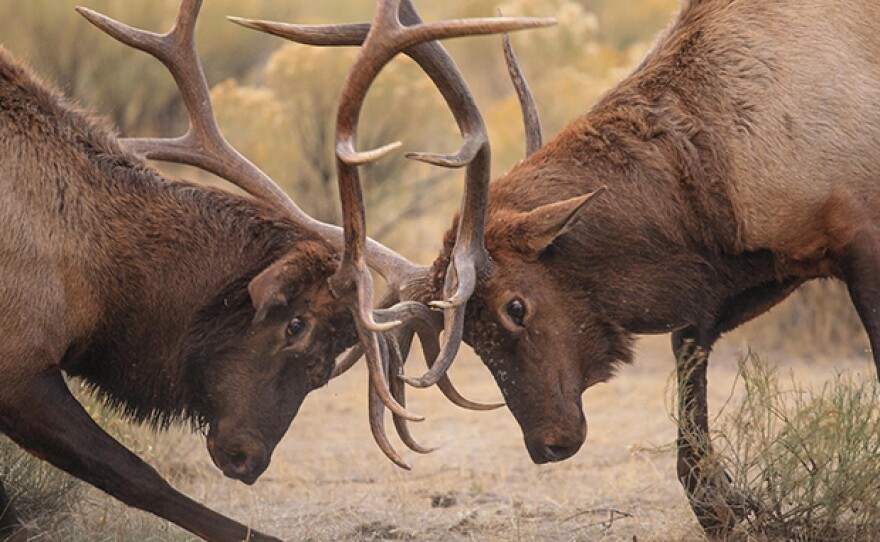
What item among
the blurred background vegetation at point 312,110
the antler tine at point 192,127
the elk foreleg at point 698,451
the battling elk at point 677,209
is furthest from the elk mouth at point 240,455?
the blurred background vegetation at point 312,110

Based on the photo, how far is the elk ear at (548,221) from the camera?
592 centimetres

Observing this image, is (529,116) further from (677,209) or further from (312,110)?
(312,110)

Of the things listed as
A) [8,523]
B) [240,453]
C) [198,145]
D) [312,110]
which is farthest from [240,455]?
[312,110]

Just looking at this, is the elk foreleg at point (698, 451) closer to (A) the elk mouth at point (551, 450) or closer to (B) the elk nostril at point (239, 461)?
(A) the elk mouth at point (551, 450)

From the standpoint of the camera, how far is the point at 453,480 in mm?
8367

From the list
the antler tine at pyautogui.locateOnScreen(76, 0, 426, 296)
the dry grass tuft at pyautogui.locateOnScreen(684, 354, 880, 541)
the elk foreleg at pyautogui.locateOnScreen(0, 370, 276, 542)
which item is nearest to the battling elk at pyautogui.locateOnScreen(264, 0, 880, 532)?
the dry grass tuft at pyautogui.locateOnScreen(684, 354, 880, 541)

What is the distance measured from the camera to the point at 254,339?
19.7 ft

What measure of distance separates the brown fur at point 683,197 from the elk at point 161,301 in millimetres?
417

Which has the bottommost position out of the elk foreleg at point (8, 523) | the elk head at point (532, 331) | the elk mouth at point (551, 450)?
the elk foreleg at point (8, 523)

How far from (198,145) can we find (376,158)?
151 centimetres

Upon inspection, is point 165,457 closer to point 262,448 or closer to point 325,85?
point 262,448

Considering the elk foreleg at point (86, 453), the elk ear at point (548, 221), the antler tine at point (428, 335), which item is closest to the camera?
the elk foreleg at point (86, 453)

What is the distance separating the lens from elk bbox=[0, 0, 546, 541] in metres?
5.60

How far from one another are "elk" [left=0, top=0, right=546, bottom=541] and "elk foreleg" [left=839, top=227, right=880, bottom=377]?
1569 mm
